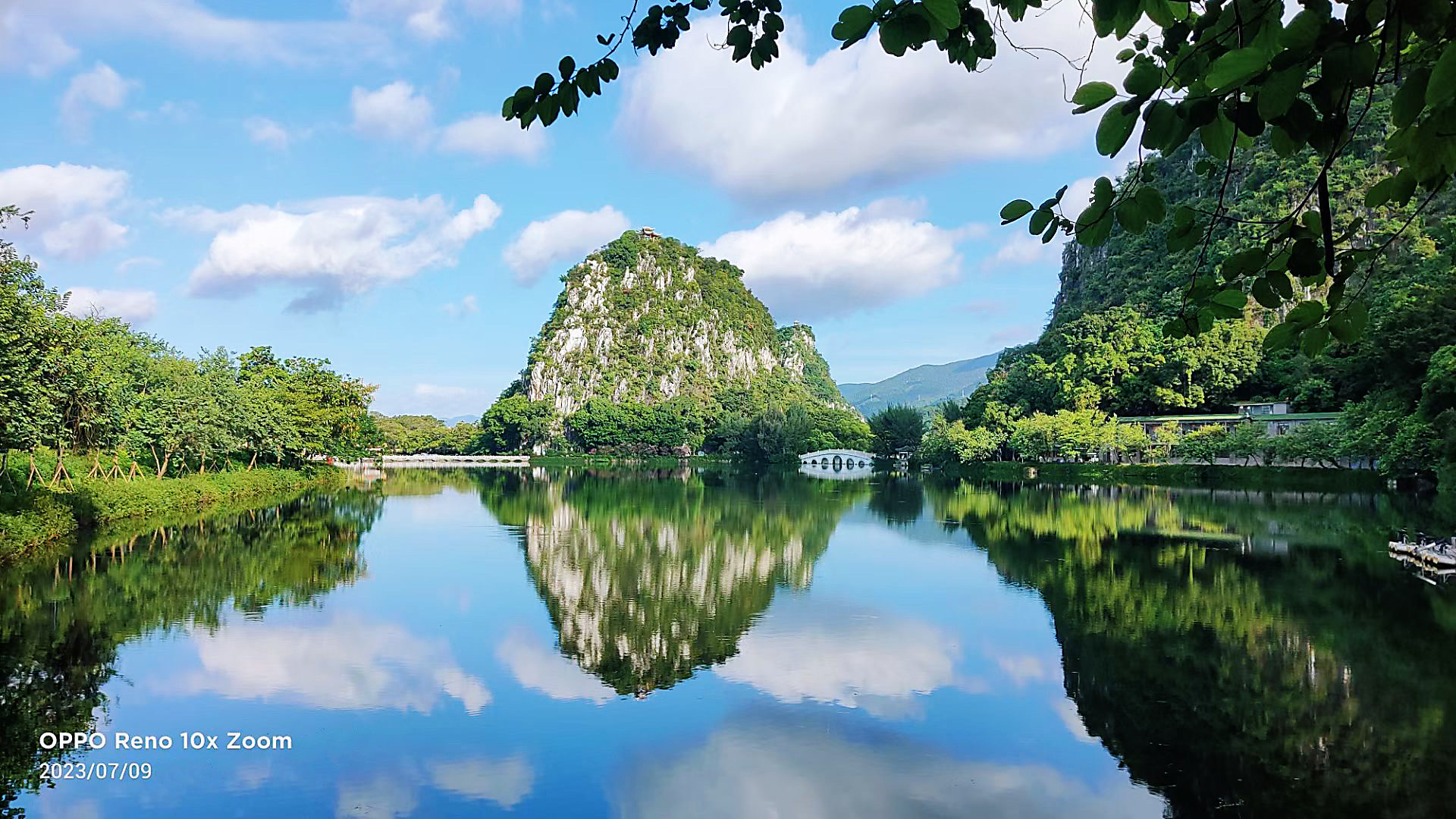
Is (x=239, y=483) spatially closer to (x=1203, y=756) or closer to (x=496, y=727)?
(x=496, y=727)

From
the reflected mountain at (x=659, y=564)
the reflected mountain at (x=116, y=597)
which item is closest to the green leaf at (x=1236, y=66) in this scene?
the reflected mountain at (x=116, y=597)

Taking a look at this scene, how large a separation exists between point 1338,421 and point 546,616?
40765 mm

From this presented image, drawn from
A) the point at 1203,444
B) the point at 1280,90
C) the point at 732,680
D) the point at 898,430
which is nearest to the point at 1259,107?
the point at 1280,90

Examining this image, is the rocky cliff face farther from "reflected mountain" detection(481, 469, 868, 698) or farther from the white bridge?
Answer: "reflected mountain" detection(481, 469, 868, 698)

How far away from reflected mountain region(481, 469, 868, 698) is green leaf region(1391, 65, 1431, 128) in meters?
11.4

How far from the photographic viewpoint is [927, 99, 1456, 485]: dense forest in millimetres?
35312

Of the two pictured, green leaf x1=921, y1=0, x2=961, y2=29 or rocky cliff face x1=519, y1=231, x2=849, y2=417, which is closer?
green leaf x1=921, y1=0, x2=961, y2=29

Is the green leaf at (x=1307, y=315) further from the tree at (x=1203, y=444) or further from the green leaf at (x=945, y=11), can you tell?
the tree at (x=1203, y=444)

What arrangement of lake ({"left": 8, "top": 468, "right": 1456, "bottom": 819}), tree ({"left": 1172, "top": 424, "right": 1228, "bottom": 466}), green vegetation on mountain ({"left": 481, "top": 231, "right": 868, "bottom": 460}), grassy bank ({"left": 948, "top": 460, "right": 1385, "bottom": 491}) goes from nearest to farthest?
lake ({"left": 8, "top": 468, "right": 1456, "bottom": 819}), grassy bank ({"left": 948, "top": 460, "right": 1385, "bottom": 491}), tree ({"left": 1172, "top": 424, "right": 1228, "bottom": 466}), green vegetation on mountain ({"left": 481, "top": 231, "right": 868, "bottom": 460})

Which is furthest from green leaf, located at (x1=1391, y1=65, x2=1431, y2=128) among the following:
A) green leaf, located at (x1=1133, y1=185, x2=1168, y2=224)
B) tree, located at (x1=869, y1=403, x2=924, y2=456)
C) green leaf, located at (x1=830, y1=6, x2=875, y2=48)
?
tree, located at (x1=869, y1=403, x2=924, y2=456)

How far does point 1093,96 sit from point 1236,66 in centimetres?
Result: 37

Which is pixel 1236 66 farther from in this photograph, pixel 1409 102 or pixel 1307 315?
pixel 1307 315

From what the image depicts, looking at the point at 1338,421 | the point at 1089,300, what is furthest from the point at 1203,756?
the point at 1089,300

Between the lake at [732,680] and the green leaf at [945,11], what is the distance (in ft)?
25.3
